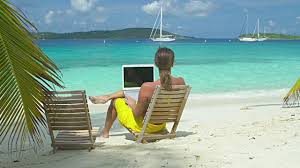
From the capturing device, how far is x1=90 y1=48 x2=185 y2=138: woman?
5.52 m

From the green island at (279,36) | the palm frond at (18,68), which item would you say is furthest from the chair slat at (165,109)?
the green island at (279,36)

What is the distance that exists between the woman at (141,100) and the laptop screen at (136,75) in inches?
10.9

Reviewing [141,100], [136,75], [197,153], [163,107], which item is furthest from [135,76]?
[197,153]

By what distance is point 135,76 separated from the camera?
248 inches

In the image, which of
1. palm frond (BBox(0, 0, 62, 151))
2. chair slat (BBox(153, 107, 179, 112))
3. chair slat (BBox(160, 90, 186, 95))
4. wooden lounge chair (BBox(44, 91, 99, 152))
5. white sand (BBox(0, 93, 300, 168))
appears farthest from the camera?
chair slat (BBox(153, 107, 179, 112))

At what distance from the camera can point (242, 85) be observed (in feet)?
57.2

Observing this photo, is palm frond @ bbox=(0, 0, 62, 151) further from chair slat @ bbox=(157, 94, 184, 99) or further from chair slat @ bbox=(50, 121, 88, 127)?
chair slat @ bbox=(157, 94, 184, 99)

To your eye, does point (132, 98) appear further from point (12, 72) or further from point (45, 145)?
point (12, 72)

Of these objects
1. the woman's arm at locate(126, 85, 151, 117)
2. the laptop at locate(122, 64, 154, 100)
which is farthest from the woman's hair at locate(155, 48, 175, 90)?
the laptop at locate(122, 64, 154, 100)

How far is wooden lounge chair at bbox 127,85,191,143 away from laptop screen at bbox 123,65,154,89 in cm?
78

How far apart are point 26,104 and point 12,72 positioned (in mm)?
263

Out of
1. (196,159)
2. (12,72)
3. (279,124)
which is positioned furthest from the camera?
(279,124)

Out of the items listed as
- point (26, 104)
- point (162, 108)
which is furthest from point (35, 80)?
point (162, 108)

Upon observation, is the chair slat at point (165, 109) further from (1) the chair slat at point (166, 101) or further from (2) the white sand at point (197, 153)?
(2) the white sand at point (197, 153)
